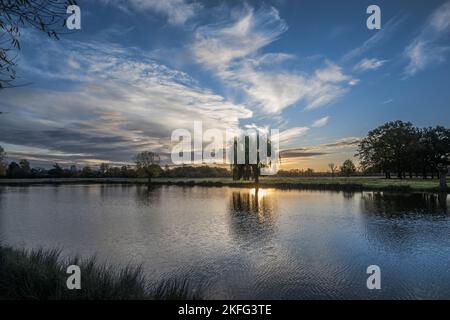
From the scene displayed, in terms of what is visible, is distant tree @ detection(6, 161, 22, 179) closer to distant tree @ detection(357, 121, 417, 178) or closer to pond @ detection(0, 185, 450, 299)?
pond @ detection(0, 185, 450, 299)

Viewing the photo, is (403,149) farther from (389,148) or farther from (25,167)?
(25,167)

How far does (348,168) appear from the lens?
Answer: 365 ft

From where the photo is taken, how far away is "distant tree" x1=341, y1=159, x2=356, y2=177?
4377 inches

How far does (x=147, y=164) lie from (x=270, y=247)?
90.4m

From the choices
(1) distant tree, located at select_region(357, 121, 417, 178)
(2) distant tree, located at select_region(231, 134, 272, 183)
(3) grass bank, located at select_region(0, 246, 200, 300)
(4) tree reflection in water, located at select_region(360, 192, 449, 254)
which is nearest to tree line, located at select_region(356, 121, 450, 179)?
(1) distant tree, located at select_region(357, 121, 417, 178)

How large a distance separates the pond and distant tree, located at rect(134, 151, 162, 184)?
247 ft

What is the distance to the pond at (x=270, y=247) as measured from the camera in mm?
9070

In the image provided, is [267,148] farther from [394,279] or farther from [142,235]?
[394,279]

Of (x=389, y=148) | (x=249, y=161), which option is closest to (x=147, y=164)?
(x=249, y=161)

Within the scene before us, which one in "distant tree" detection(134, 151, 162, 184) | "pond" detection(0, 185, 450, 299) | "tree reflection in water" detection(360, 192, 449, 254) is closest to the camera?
"pond" detection(0, 185, 450, 299)

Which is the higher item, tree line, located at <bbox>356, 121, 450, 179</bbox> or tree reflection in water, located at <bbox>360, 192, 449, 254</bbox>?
tree line, located at <bbox>356, 121, 450, 179</bbox>

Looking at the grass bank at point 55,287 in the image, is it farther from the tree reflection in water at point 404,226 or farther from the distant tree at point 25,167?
the distant tree at point 25,167
